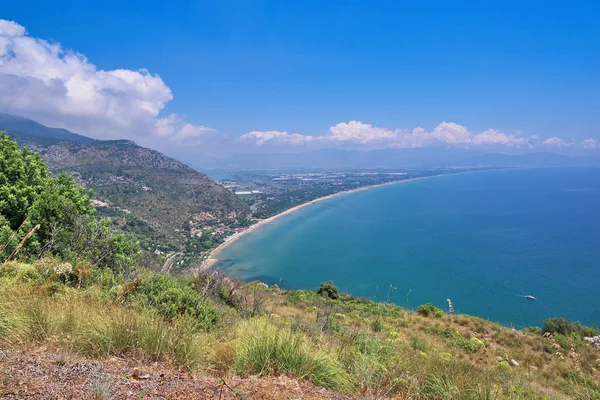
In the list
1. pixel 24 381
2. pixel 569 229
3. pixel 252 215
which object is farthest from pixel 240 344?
pixel 569 229

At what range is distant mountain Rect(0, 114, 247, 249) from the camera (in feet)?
158

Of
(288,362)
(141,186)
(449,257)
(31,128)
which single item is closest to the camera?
(288,362)

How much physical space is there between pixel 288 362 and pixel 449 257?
51.9 m

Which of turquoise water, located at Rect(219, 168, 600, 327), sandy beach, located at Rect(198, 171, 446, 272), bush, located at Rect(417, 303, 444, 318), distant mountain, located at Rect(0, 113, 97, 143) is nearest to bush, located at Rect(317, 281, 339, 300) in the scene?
bush, located at Rect(417, 303, 444, 318)

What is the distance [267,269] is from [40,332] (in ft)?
141

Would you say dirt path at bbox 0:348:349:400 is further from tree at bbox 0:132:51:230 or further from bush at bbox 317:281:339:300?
bush at bbox 317:281:339:300

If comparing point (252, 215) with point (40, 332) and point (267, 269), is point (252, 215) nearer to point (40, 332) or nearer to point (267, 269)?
point (267, 269)

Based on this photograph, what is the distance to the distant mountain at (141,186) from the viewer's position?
48.3 m

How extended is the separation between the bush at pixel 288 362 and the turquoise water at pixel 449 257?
27432 millimetres

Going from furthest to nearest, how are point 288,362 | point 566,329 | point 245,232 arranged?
1. point 245,232
2. point 566,329
3. point 288,362

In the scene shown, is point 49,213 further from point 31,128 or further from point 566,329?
point 31,128

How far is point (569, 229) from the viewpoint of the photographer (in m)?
62.4

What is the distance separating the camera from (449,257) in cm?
4759

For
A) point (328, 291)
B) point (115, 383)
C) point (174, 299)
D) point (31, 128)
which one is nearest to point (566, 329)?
point (328, 291)
